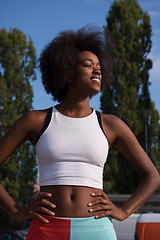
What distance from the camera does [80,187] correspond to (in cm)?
246

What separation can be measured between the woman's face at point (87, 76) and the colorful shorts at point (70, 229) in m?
0.75

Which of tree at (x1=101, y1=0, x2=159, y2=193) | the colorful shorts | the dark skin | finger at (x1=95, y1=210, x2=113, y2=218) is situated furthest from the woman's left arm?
tree at (x1=101, y1=0, x2=159, y2=193)

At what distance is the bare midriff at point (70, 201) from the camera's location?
2.43 m

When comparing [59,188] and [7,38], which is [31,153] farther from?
[59,188]

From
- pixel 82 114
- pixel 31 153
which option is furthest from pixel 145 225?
pixel 31 153

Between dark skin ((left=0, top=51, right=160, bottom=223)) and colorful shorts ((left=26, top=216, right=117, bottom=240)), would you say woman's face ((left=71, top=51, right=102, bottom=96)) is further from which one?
colorful shorts ((left=26, top=216, right=117, bottom=240))

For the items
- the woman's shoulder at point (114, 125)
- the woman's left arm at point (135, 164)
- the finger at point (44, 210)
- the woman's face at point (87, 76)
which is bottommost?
the finger at point (44, 210)

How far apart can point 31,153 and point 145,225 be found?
82.8 ft

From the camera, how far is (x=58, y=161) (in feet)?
8.12

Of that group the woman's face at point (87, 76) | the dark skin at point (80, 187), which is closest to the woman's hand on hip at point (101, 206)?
the dark skin at point (80, 187)

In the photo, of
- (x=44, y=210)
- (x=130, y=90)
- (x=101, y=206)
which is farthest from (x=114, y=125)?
(x=130, y=90)

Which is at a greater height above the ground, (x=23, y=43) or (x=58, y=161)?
(x=23, y=43)

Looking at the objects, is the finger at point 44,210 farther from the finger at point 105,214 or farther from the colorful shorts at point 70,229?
the finger at point 105,214

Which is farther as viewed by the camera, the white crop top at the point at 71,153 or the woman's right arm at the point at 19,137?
the woman's right arm at the point at 19,137
